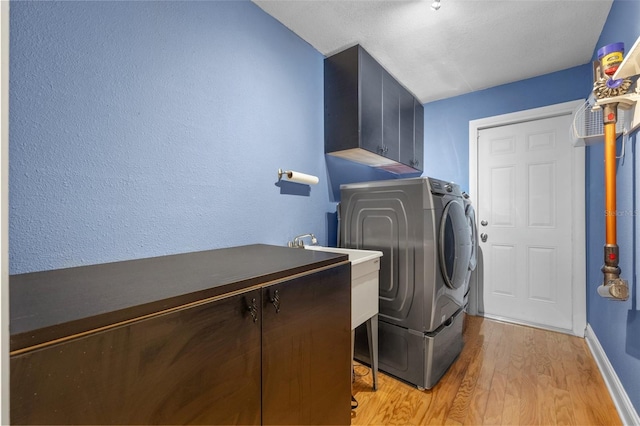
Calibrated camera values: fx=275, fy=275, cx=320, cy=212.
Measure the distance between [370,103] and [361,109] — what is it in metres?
0.17

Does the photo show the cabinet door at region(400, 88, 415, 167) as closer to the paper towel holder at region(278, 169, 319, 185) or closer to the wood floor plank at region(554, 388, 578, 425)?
the paper towel holder at region(278, 169, 319, 185)

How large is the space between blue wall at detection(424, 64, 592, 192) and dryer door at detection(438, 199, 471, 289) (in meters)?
1.16

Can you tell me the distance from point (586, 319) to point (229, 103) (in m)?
3.43

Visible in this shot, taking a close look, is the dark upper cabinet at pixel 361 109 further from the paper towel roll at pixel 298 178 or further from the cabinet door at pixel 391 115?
the paper towel roll at pixel 298 178

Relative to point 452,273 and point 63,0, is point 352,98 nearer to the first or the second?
point 452,273

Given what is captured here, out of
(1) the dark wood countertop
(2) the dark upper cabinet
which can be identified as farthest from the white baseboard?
(2) the dark upper cabinet

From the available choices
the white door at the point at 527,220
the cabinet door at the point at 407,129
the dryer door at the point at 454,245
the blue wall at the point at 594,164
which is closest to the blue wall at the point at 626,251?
the blue wall at the point at 594,164

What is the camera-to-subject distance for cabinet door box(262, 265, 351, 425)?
902 mm

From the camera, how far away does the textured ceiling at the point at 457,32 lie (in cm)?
177

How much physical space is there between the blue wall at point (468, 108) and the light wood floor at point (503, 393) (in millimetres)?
1695

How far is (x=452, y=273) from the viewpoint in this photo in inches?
76.1

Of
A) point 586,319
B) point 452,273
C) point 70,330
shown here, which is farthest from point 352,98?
point 586,319

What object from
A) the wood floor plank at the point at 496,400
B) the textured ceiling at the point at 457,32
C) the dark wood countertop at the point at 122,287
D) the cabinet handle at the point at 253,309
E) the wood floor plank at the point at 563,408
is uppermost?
the textured ceiling at the point at 457,32

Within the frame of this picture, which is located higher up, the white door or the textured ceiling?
the textured ceiling
